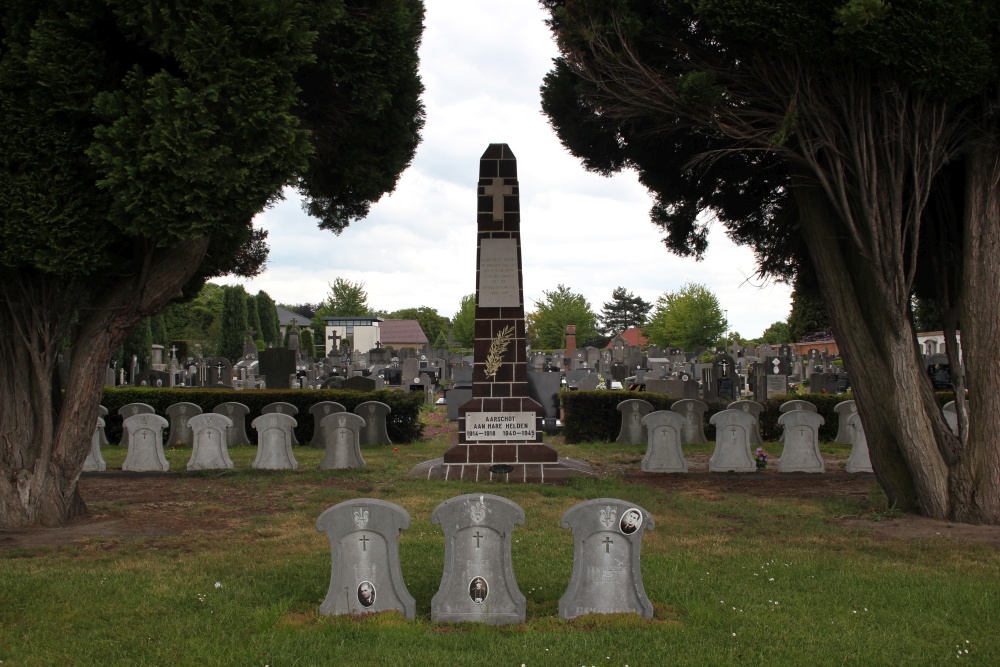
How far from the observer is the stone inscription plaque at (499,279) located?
12297 mm

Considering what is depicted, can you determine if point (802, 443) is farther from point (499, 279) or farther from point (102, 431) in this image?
point (102, 431)

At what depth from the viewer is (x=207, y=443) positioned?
12.9 m

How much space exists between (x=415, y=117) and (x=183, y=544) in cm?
659

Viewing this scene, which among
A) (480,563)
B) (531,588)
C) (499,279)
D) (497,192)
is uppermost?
(497,192)

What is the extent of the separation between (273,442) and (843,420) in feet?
35.9

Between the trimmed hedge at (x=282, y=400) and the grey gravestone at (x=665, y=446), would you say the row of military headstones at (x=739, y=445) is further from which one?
the trimmed hedge at (x=282, y=400)

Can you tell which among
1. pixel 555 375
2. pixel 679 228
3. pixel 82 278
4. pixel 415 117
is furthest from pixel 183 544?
pixel 555 375

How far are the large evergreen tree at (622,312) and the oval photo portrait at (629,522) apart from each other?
98.1 metres

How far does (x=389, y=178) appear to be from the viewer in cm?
1162

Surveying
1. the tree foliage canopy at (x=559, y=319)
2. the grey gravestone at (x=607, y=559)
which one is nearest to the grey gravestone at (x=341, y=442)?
the grey gravestone at (x=607, y=559)

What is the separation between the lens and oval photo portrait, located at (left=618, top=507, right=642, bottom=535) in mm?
5340

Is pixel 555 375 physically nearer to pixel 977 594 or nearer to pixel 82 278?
pixel 82 278

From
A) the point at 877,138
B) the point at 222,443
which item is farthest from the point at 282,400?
the point at 877,138

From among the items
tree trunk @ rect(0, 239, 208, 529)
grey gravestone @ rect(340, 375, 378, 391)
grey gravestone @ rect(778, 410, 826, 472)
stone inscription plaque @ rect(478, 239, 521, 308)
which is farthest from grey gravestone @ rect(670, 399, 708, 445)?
tree trunk @ rect(0, 239, 208, 529)
